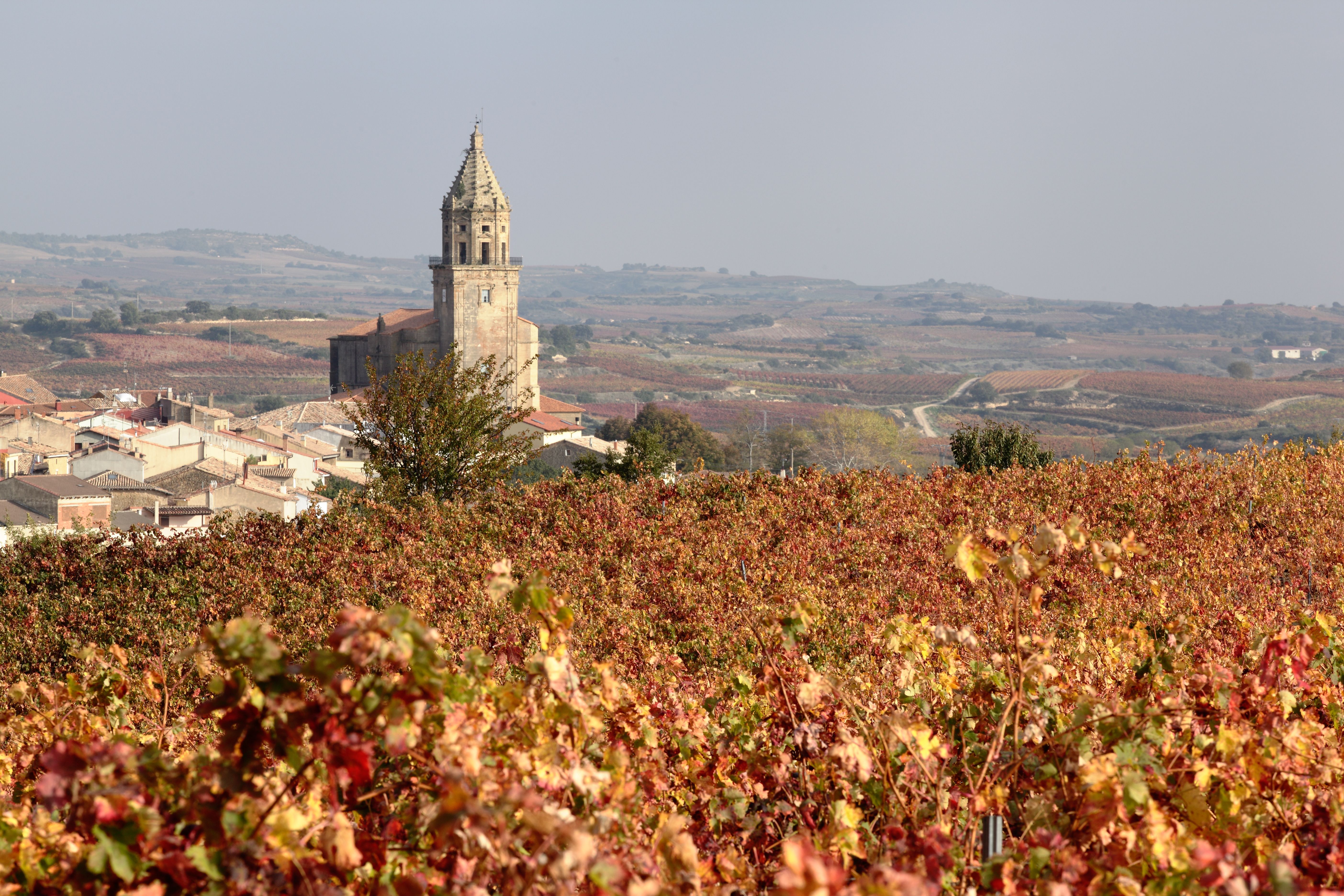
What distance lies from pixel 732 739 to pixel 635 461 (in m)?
14.4

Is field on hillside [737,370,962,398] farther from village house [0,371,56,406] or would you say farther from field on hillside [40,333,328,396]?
village house [0,371,56,406]

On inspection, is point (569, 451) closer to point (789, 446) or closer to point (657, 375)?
point (789, 446)

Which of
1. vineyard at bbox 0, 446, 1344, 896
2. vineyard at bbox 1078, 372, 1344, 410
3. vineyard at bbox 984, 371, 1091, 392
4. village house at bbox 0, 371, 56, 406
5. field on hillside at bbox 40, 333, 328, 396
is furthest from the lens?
vineyard at bbox 984, 371, 1091, 392

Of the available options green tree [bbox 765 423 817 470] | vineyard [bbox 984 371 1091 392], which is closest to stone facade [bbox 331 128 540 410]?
green tree [bbox 765 423 817 470]

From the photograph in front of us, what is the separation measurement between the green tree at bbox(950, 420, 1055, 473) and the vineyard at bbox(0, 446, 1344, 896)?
9847 millimetres

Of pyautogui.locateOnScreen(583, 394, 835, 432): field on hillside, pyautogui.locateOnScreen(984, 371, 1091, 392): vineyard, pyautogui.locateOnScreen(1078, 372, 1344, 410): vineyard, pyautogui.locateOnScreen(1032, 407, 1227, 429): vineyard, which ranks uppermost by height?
pyautogui.locateOnScreen(1078, 372, 1344, 410): vineyard

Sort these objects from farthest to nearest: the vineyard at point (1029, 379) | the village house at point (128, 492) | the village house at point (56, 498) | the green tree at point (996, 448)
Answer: the vineyard at point (1029, 379)
the village house at point (128, 492)
the village house at point (56, 498)
the green tree at point (996, 448)

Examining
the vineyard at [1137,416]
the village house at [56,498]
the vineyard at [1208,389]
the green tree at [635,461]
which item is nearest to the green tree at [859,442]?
the vineyard at [1137,416]

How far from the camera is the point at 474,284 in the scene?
252 feet

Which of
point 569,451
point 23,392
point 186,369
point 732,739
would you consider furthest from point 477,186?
point 186,369

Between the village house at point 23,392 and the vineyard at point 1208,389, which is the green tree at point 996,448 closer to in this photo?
the village house at point 23,392

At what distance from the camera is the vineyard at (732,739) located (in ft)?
8.62

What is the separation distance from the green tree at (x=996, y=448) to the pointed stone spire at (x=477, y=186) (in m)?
58.9

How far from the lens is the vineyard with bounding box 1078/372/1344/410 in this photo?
144 metres
